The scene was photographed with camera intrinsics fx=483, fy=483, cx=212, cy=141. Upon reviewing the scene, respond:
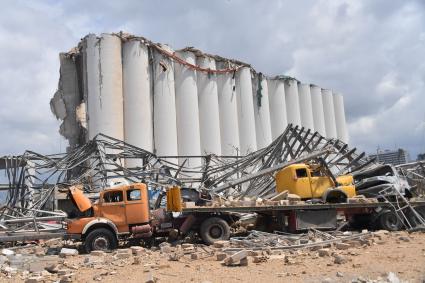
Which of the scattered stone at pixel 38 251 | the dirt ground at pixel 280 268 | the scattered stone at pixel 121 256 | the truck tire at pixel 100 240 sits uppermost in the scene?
the truck tire at pixel 100 240

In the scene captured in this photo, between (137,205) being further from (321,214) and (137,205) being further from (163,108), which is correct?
(163,108)

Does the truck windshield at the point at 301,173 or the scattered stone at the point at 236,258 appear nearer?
the scattered stone at the point at 236,258

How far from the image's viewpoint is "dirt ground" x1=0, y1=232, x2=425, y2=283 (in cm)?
1047

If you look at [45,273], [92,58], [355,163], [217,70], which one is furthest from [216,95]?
[45,273]

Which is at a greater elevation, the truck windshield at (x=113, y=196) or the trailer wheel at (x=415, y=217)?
the truck windshield at (x=113, y=196)

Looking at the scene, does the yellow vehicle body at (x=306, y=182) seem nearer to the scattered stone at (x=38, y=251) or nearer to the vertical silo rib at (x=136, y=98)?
the scattered stone at (x=38, y=251)

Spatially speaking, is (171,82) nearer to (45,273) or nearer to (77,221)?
(77,221)

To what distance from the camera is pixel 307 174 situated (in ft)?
67.5

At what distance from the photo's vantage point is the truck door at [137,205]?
17156 millimetres

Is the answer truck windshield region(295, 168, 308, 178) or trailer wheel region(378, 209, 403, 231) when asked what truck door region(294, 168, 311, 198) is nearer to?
truck windshield region(295, 168, 308, 178)

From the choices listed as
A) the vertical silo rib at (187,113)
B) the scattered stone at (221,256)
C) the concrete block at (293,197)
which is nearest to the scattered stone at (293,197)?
the concrete block at (293,197)

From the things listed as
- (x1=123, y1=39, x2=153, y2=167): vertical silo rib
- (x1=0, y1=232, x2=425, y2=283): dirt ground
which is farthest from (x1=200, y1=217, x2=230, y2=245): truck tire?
(x1=123, y1=39, x2=153, y2=167): vertical silo rib

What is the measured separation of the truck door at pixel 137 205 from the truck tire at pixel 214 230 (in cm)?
210

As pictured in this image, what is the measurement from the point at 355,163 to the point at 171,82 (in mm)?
18238
